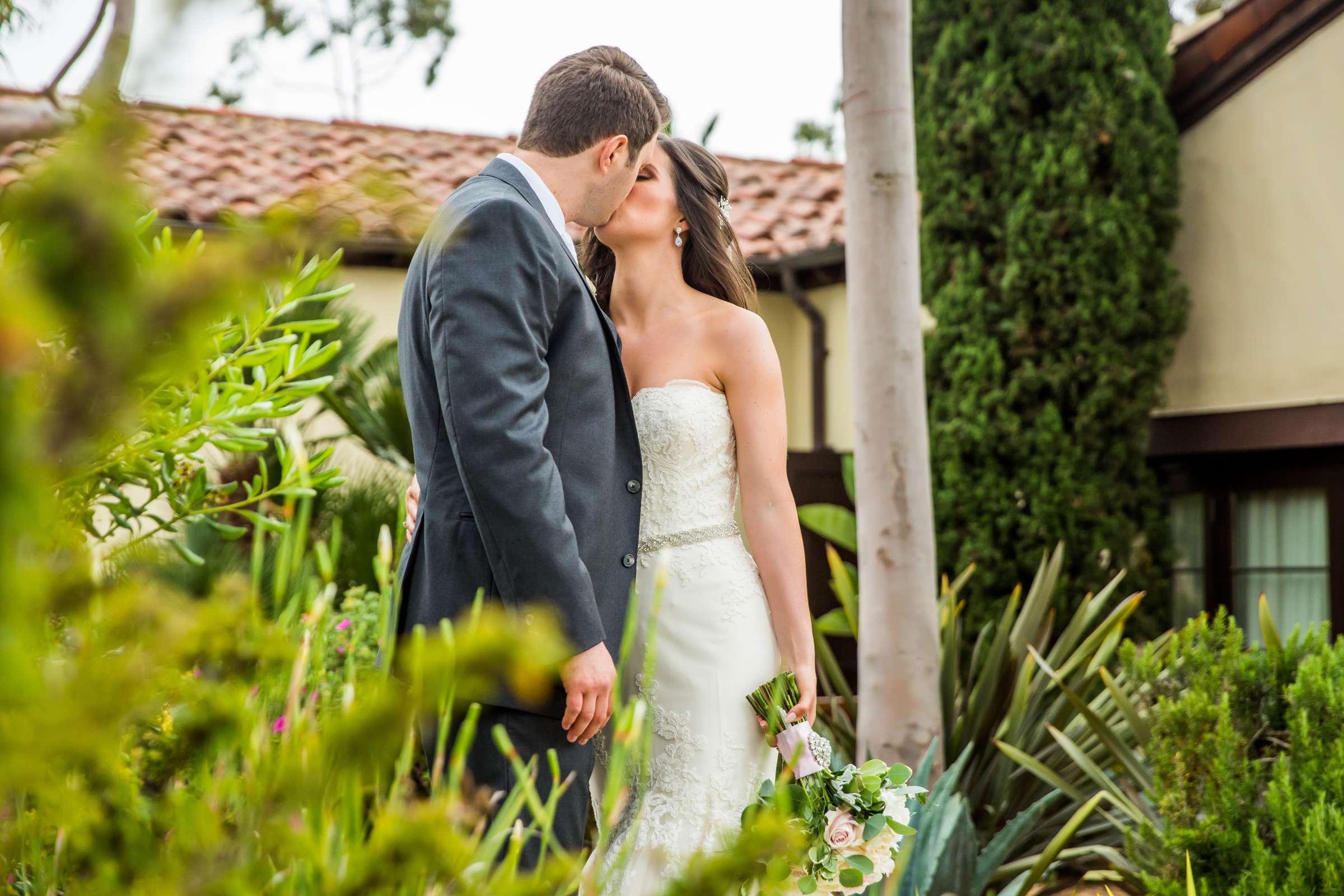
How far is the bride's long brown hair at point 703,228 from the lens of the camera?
2.98 metres

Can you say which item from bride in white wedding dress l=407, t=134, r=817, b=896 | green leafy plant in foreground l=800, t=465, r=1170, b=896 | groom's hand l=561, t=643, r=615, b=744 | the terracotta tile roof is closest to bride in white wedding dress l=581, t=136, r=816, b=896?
bride in white wedding dress l=407, t=134, r=817, b=896

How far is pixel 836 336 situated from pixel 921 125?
2.56 m

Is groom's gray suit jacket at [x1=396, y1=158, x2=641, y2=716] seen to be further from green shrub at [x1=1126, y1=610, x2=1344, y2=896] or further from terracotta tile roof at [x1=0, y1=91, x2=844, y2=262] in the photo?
terracotta tile roof at [x1=0, y1=91, x2=844, y2=262]

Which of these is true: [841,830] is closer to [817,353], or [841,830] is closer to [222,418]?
[222,418]

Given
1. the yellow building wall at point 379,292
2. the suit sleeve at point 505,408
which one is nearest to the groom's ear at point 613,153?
the suit sleeve at point 505,408

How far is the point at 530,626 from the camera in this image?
2.11 feet

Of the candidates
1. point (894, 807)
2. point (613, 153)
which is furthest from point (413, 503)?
point (894, 807)

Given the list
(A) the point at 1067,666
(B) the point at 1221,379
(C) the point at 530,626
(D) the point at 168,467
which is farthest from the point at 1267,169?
(C) the point at 530,626

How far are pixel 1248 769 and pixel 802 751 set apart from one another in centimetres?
151

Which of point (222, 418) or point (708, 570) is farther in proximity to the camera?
point (708, 570)

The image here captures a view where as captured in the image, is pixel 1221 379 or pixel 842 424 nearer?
pixel 1221 379

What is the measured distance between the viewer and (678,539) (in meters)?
2.64

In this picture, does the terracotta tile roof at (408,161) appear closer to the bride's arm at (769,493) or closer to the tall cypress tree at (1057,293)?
the tall cypress tree at (1057,293)

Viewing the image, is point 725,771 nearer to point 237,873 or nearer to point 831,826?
point 831,826
